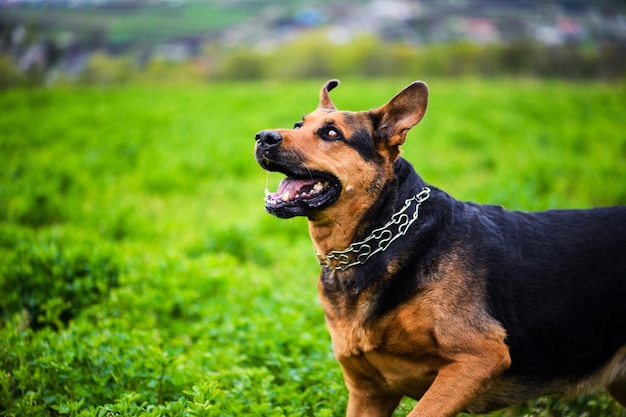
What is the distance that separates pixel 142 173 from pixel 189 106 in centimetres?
753

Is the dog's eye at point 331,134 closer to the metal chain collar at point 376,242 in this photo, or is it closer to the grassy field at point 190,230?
the metal chain collar at point 376,242

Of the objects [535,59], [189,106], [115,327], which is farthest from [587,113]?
[115,327]

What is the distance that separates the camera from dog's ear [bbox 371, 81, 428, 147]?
4.38 m

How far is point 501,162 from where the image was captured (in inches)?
551

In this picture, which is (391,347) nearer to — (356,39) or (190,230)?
(190,230)

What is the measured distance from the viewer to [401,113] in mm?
4473

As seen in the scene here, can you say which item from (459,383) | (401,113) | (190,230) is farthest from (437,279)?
(190,230)

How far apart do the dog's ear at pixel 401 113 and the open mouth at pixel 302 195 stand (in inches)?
20.8

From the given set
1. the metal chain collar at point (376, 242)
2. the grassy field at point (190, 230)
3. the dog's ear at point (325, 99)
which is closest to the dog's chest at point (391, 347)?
the metal chain collar at point (376, 242)

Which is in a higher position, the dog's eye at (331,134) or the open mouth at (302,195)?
the dog's eye at (331,134)

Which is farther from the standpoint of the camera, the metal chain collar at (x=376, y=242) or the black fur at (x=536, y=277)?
the metal chain collar at (x=376, y=242)

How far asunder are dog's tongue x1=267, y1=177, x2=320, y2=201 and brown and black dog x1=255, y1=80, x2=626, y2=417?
0.03 feet

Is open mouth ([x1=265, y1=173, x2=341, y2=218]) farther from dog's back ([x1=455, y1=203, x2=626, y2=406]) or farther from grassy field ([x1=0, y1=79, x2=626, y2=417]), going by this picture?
grassy field ([x1=0, y1=79, x2=626, y2=417])

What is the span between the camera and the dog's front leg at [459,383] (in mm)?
3756
